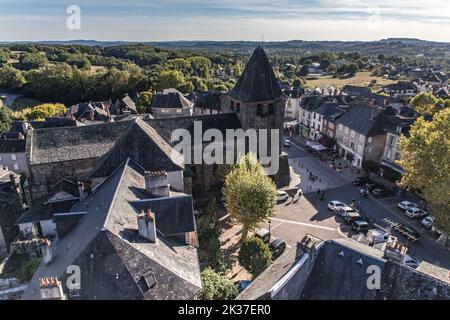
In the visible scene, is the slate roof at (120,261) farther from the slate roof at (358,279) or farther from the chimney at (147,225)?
the slate roof at (358,279)

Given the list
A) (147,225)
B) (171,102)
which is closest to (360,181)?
(147,225)

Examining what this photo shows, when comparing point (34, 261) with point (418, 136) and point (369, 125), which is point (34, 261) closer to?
point (418, 136)

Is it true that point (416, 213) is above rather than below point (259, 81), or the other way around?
below

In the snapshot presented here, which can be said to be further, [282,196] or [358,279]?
[282,196]

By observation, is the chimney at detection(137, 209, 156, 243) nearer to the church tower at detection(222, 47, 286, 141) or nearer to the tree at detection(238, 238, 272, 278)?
the tree at detection(238, 238, 272, 278)

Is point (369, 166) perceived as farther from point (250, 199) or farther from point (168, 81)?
point (168, 81)
